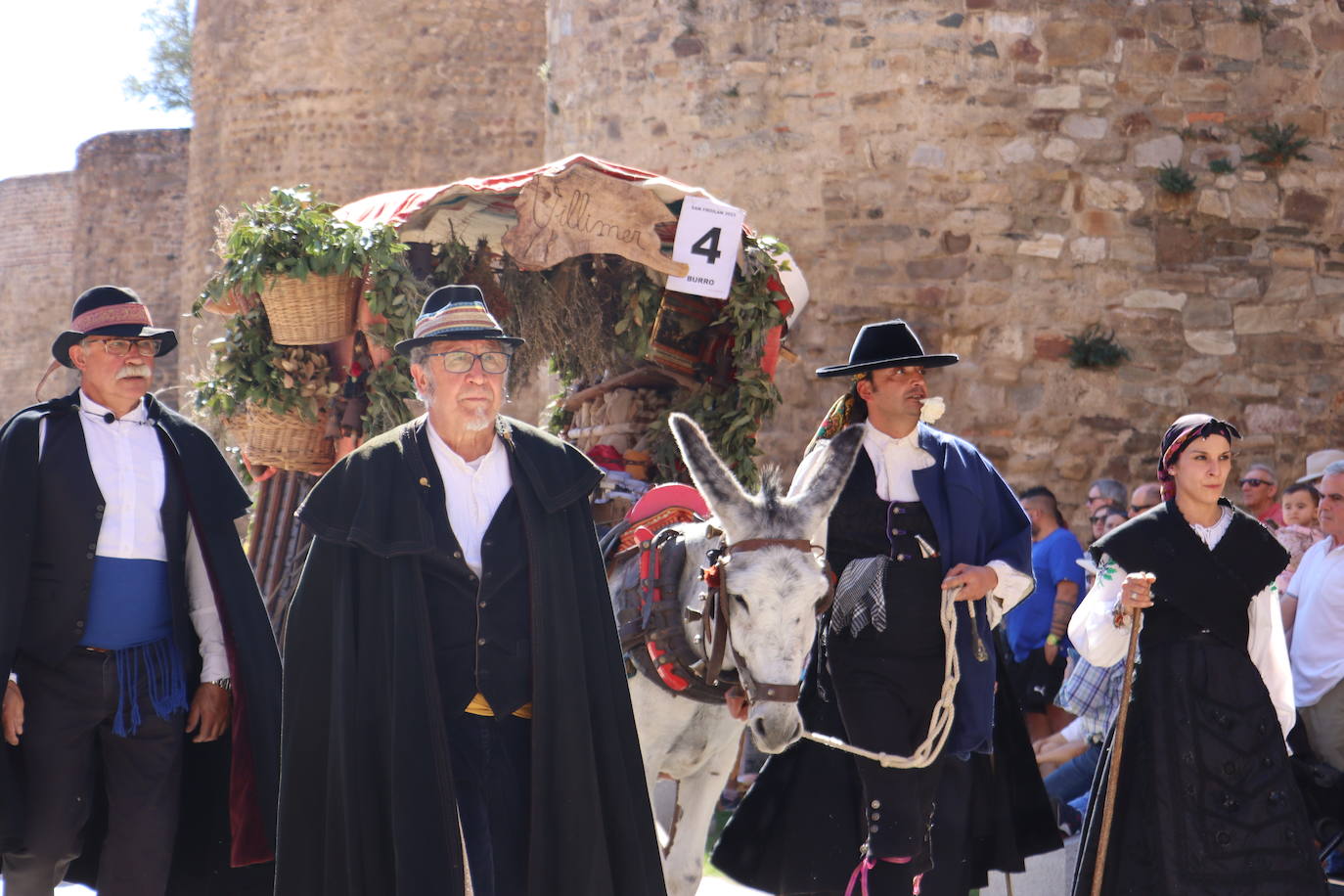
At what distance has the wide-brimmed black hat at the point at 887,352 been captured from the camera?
17.5 feet

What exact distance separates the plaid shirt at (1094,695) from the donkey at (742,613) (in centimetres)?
142

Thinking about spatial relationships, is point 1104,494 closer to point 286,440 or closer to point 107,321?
point 286,440

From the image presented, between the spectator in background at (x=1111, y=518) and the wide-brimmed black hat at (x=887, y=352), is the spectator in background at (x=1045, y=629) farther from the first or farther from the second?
the wide-brimmed black hat at (x=887, y=352)

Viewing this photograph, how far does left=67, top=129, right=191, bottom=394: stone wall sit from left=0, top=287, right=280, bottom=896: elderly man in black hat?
63.4ft

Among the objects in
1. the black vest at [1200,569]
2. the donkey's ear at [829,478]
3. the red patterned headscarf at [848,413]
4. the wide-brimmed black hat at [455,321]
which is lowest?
the black vest at [1200,569]

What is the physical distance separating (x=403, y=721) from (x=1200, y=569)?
259 centimetres

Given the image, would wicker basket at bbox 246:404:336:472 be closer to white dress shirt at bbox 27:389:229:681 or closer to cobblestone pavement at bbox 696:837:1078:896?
white dress shirt at bbox 27:389:229:681

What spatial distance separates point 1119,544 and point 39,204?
24.4 meters

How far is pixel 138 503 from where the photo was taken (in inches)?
187

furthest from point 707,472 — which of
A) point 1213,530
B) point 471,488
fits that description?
point 1213,530

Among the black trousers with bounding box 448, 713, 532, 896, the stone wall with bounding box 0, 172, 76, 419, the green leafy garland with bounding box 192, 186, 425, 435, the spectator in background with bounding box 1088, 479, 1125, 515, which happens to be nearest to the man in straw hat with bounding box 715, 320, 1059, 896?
the black trousers with bounding box 448, 713, 532, 896

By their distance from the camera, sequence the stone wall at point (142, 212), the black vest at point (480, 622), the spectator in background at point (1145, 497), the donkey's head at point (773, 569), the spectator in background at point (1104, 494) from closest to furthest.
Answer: the black vest at point (480, 622) → the donkey's head at point (773, 569) → the spectator in background at point (1145, 497) → the spectator in background at point (1104, 494) → the stone wall at point (142, 212)

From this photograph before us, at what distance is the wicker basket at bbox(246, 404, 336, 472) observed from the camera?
7.10m

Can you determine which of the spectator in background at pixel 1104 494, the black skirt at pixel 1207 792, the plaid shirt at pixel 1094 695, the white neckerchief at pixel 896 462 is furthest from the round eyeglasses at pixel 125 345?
the spectator in background at pixel 1104 494
